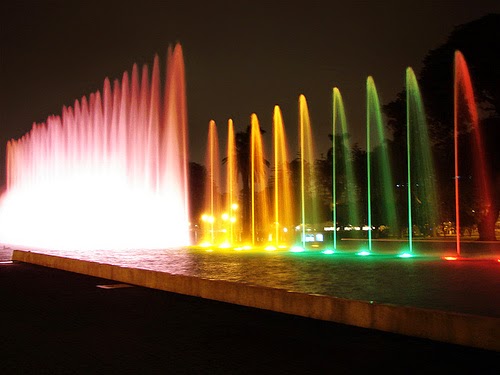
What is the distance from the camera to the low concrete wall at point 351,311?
7.15 m

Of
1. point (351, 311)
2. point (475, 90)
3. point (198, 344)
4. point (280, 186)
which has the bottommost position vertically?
point (198, 344)

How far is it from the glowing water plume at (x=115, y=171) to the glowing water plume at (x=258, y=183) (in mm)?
4550

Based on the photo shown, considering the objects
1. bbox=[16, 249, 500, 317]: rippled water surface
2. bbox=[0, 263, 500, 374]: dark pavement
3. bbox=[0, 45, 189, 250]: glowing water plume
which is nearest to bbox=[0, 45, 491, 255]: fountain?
bbox=[0, 45, 189, 250]: glowing water plume

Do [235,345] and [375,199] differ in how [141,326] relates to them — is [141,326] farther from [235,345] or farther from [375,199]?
[375,199]

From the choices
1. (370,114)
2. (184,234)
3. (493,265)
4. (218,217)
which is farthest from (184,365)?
(218,217)

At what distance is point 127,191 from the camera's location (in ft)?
129

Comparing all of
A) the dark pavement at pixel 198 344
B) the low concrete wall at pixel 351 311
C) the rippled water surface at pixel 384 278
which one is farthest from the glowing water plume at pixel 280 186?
the dark pavement at pixel 198 344

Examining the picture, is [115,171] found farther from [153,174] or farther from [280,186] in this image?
[280,186]

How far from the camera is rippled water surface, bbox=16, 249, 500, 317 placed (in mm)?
9867

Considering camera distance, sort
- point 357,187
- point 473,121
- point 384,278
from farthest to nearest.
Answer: point 357,187 < point 473,121 < point 384,278

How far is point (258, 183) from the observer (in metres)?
58.4

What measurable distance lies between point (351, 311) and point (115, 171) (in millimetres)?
32802

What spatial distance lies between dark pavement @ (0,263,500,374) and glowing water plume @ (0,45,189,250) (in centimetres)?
2243

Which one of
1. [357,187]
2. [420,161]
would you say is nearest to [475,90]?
[420,161]
